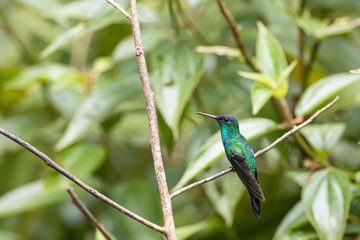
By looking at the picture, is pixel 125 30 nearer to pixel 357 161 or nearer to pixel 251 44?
pixel 251 44

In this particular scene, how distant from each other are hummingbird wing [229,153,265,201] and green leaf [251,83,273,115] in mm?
215

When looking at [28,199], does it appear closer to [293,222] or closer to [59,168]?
[293,222]

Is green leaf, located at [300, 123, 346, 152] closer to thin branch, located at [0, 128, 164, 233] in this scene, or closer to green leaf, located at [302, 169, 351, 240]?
green leaf, located at [302, 169, 351, 240]

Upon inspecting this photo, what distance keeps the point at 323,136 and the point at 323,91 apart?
0.34 feet

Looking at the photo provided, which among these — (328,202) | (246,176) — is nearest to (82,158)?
(328,202)

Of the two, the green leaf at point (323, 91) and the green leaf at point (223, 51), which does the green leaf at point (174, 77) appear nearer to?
the green leaf at point (223, 51)

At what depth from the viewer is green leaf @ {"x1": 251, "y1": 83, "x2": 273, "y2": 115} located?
990 mm

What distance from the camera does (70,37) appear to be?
127 centimetres

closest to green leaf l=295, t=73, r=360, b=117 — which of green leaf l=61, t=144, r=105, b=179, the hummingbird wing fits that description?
the hummingbird wing

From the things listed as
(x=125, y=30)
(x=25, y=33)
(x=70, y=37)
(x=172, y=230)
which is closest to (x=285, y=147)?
(x=70, y=37)

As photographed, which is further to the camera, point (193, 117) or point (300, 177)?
point (193, 117)

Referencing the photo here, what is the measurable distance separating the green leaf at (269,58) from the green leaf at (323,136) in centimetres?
15

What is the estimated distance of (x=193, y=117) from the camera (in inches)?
66.9

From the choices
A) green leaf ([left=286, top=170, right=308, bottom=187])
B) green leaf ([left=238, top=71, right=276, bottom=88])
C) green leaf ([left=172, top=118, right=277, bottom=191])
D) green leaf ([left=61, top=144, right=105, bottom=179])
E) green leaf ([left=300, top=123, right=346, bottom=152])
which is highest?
green leaf ([left=61, top=144, right=105, bottom=179])
